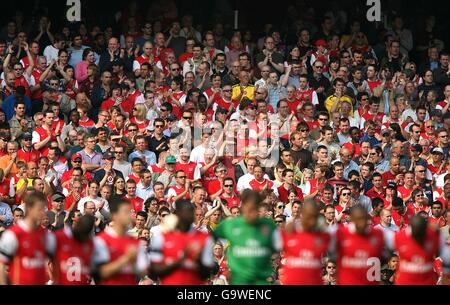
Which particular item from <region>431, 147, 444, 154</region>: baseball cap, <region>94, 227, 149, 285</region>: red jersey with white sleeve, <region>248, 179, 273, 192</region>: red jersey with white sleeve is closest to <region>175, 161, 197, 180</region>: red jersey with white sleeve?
<region>248, 179, 273, 192</region>: red jersey with white sleeve

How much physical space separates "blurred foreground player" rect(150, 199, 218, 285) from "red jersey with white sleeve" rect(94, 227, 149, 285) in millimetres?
175

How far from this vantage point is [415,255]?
16.3 m

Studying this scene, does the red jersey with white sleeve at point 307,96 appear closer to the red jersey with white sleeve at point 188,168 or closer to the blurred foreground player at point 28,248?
the red jersey with white sleeve at point 188,168

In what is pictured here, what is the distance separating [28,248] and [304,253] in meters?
2.85

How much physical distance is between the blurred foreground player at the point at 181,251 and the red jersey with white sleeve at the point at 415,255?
2.08 meters

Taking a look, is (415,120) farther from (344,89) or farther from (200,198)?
(200,198)

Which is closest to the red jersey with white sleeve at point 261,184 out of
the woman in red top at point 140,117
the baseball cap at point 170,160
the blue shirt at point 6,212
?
the baseball cap at point 170,160

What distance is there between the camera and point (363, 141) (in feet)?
78.0

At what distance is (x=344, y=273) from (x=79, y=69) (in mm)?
10029

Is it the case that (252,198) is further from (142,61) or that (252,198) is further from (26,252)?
(142,61)

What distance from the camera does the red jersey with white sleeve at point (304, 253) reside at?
16078 millimetres

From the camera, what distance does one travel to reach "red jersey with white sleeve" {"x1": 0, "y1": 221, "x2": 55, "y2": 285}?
1562cm
